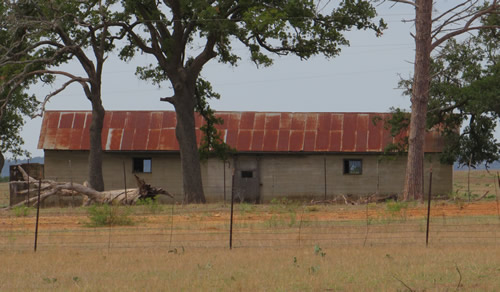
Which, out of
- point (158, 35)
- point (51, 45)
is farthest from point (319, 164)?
point (51, 45)

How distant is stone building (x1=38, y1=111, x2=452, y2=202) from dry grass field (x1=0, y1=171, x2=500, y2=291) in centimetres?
1248

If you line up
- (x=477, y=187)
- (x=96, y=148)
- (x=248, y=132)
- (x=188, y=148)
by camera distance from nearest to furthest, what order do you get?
(x=188, y=148) < (x=96, y=148) < (x=248, y=132) < (x=477, y=187)

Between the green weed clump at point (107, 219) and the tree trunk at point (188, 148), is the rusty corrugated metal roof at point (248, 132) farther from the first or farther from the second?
the green weed clump at point (107, 219)

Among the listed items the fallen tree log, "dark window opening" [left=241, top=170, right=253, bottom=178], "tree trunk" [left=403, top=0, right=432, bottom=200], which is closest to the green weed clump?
the fallen tree log

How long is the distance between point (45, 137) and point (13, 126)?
12.4 metres

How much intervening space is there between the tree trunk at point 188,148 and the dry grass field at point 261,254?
8457mm

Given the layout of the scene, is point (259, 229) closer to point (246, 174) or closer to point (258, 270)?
point (258, 270)

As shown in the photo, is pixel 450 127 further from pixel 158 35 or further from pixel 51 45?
pixel 51 45

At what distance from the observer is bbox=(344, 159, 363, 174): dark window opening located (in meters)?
40.3

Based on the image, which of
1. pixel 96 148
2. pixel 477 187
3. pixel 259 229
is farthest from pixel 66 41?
pixel 477 187

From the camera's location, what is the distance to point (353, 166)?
40.5 m

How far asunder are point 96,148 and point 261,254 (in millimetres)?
21677

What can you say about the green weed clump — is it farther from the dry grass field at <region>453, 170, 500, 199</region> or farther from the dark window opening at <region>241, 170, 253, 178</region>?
the dark window opening at <region>241, 170, 253, 178</region>

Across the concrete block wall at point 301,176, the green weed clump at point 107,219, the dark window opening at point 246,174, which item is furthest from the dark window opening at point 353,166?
the green weed clump at point 107,219
